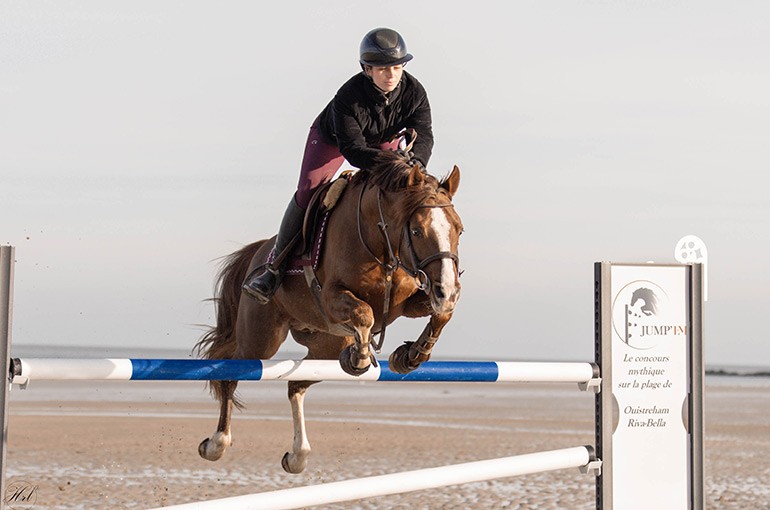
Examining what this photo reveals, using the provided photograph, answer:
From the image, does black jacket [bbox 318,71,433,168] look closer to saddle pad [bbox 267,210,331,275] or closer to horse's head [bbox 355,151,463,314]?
horse's head [bbox 355,151,463,314]

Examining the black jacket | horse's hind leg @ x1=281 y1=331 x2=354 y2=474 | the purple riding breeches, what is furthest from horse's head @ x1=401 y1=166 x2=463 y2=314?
horse's hind leg @ x1=281 y1=331 x2=354 y2=474

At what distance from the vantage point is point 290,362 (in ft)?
15.5

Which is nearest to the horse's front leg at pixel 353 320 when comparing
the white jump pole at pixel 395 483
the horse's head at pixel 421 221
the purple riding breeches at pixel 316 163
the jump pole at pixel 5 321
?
the horse's head at pixel 421 221

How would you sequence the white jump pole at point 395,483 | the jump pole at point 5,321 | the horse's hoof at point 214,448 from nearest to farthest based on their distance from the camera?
the jump pole at point 5,321 → the white jump pole at point 395,483 → the horse's hoof at point 214,448

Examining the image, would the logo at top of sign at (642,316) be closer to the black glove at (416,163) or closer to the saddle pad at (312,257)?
the black glove at (416,163)

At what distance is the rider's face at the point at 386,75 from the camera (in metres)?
5.17

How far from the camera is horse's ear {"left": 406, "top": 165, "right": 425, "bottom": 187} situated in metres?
4.71

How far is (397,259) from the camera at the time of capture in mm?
4766

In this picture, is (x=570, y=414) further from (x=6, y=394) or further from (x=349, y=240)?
(x=6, y=394)

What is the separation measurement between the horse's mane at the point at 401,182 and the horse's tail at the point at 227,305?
5.45 ft

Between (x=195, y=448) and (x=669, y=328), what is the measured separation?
28.5 feet

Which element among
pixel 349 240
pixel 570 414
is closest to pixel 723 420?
pixel 570 414

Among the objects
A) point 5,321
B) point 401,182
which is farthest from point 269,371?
point 5,321

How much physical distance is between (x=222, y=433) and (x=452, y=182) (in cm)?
208
